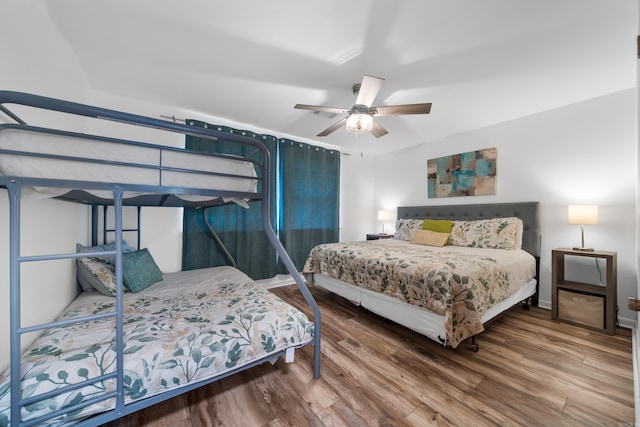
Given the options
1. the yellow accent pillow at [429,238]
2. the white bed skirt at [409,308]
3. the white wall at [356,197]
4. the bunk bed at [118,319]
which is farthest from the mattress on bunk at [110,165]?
the white wall at [356,197]

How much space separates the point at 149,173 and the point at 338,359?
1.72 m

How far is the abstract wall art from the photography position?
123 inches

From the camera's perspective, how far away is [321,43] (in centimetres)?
164

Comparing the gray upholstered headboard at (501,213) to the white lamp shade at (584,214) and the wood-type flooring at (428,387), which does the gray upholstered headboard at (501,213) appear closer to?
the white lamp shade at (584,214)

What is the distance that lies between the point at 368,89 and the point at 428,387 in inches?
83.5

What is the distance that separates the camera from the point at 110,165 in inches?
41.2

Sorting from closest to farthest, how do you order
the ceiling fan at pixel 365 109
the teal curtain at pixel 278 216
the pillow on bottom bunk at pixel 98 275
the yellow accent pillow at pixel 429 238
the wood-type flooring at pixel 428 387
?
the wood-type flooring at pixel 428 387 < the pillow on bottom bunk at pixel 98 275 < the ceiling fan at pixel 365 109 < the teal curtain at pixel 278 216 < the yellow accent pillow at pixel 429 238

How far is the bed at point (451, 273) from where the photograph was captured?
63.1 inches

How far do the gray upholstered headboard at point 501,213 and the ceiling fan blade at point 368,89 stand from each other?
2.33 metres

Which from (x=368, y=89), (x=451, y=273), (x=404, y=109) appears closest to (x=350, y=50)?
(x=368, y=89)

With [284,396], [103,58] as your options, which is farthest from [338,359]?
[103,58]

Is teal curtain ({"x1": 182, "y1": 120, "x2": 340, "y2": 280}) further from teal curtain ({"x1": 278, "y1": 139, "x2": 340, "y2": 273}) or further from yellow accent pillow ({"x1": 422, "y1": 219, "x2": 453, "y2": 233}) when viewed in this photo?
yellow accent pillow ({"x1": 422, "y1": 219, "x2": 453, "y2": 233})

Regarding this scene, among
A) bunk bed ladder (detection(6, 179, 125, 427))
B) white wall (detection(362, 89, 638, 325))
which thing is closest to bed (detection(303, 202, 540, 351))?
white wall (detection(362, 89, 638, 325))

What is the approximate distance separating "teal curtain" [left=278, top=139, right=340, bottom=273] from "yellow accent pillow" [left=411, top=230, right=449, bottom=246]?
1342mm
